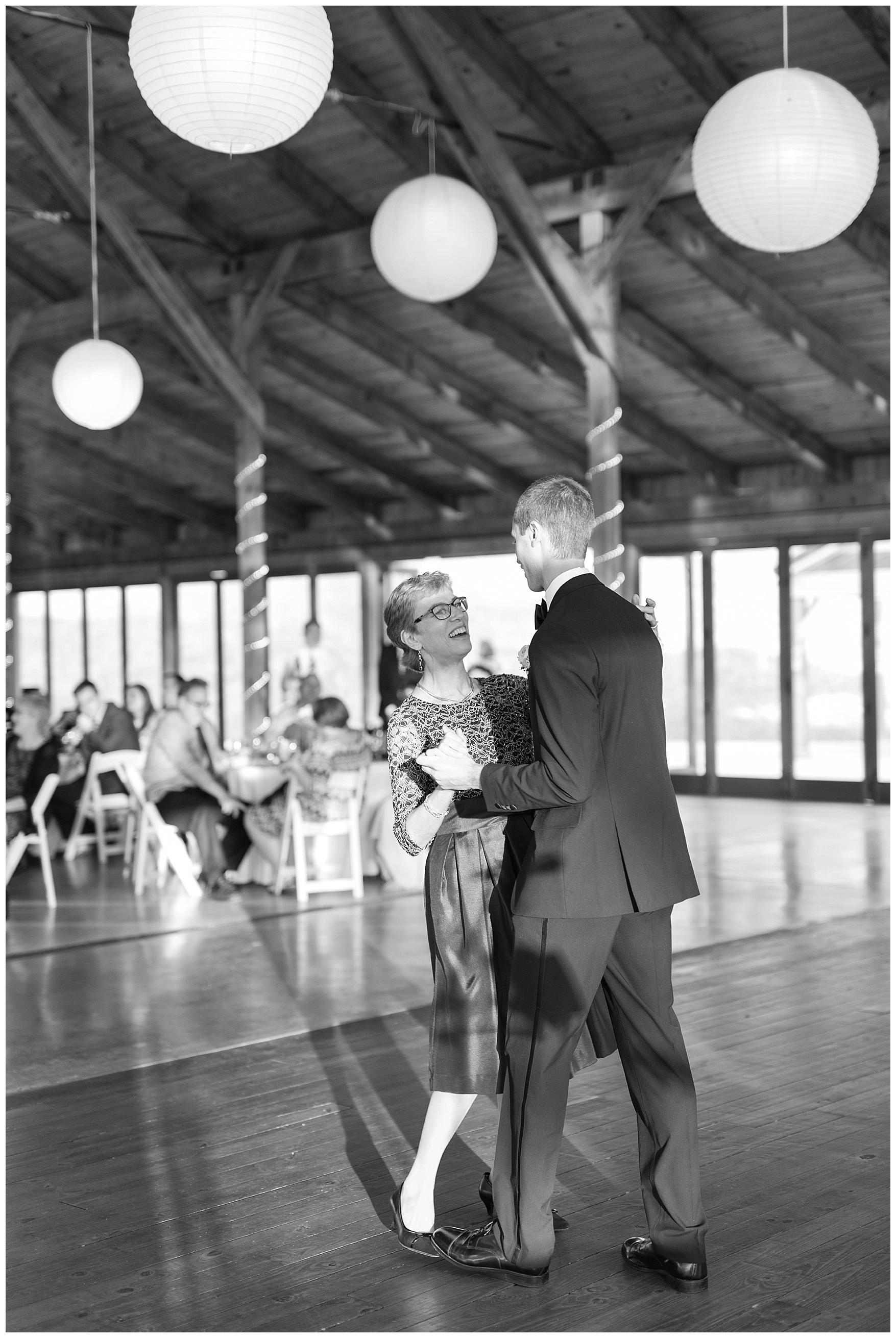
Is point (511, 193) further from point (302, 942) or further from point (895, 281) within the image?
point (895, 281)

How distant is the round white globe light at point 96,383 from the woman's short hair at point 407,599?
16.8ft

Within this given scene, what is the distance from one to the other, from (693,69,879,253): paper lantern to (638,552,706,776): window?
7644mm

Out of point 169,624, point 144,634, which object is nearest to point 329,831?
point 169,624

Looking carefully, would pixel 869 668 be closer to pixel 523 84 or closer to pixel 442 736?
pixel 523 84

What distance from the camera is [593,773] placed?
2.48 metres

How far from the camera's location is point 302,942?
6.23m

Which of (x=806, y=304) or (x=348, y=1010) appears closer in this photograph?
(x=348, y=1010)

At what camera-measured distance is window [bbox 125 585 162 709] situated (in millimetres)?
17500

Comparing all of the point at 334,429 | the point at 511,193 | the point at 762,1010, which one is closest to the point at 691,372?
the point at 511,193

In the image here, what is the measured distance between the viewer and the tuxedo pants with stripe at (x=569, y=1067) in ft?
8.29

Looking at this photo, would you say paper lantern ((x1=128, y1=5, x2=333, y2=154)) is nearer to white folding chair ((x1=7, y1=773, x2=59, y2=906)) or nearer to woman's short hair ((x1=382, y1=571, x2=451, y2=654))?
woman's short hair ((x1=382, y1=571, x2=451, y2=654))

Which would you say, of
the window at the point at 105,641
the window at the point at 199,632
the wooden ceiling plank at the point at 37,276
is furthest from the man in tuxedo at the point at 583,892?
the window at the point at 105,641

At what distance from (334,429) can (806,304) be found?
5393 mm

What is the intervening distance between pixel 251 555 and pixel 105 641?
803 centimetres
